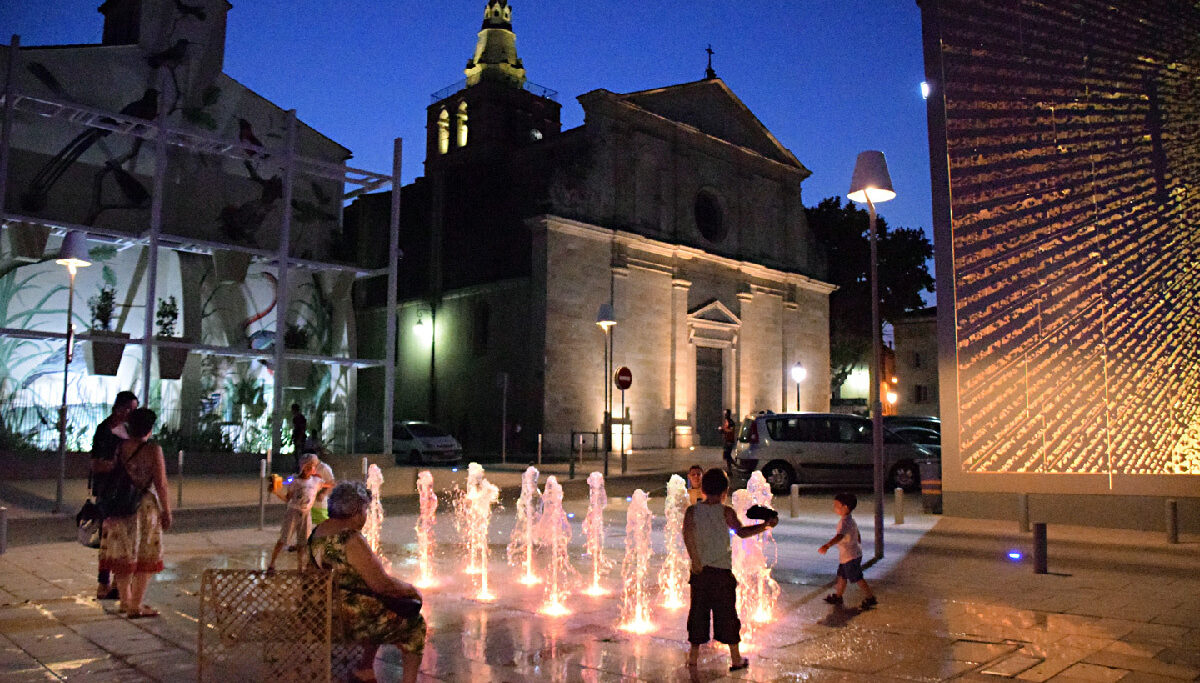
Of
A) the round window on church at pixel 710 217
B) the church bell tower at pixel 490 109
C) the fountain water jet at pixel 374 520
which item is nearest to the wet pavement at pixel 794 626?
the fountain water jet at pixel 374 520

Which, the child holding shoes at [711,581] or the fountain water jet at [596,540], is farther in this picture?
the fountain water jet at [596,540]

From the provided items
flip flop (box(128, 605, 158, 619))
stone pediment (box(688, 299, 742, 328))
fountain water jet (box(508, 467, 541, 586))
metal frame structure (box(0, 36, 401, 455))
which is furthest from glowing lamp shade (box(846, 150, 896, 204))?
stone pediment (box(688, 299, 742, 328))

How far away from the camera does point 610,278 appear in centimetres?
3322

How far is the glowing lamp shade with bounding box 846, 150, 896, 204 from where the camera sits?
404 inches

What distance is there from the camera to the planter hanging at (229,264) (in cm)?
2008

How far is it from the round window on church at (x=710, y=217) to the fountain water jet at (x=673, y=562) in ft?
80.3

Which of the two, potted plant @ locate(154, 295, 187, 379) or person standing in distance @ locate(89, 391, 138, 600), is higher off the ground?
potted plant @ locate(154, 295, 187, 379)

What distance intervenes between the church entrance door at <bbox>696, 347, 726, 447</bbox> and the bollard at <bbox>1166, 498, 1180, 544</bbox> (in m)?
25.9

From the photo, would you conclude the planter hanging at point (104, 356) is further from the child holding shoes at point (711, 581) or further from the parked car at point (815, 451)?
the child holding shoes at point (711, 581)

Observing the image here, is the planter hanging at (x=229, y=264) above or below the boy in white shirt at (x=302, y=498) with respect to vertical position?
above

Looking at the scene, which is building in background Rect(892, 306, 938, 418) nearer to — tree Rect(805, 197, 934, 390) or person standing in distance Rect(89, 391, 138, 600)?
tree Rect(805, 197, 934, 390)

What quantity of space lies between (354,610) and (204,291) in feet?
59.9

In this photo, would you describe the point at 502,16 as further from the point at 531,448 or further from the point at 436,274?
the point at 531,448

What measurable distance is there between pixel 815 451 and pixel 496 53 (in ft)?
113
